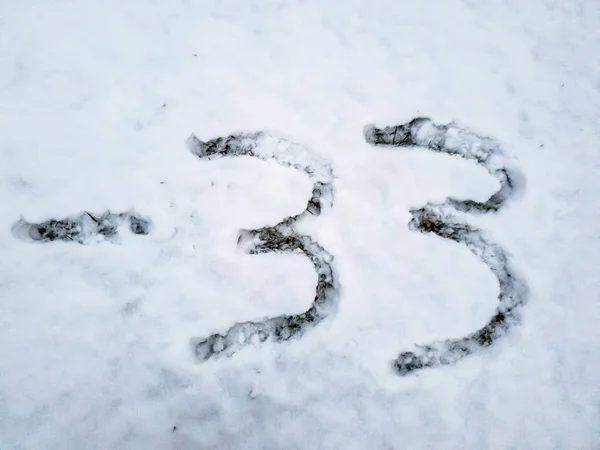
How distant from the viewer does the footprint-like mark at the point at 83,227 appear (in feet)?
6.45

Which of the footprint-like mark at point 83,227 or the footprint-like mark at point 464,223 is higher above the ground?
the footprint-like mark at point 464,223

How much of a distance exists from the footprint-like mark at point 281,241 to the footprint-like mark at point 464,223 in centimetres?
32

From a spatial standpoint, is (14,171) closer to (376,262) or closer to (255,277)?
(255,277)

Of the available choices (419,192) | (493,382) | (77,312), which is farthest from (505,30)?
(77,312)

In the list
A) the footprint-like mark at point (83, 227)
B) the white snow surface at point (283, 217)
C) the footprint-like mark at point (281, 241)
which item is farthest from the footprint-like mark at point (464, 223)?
the footprint-like mark at point (83, 227)

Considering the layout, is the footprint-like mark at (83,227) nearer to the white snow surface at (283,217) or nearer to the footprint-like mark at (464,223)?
the white snow surface at (283,217)

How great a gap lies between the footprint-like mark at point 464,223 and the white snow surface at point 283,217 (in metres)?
0.04

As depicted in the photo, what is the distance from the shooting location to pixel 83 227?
6.51 ft

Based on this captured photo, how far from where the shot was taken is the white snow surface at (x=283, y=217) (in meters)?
1.88

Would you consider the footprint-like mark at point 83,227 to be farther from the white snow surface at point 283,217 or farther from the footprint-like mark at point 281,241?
the footprint-like mark at point 281,241

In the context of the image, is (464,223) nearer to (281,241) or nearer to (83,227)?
(281,241)

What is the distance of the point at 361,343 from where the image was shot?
1.95m

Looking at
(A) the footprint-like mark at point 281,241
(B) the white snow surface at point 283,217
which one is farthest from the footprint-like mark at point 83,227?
(A) the footprint-like mark at point 281,241

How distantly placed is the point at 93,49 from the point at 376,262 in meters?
1.62
